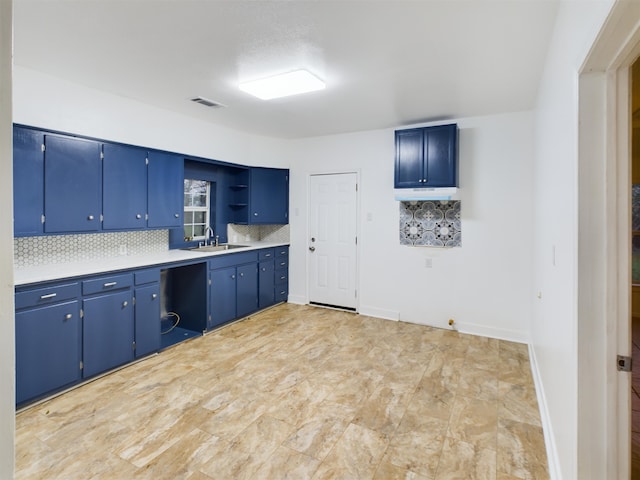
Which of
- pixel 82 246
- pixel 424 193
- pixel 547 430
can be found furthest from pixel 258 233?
pixel 547 430

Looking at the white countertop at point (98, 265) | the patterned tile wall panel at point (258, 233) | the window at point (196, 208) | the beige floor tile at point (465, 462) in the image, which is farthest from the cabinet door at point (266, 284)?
the beige floor tile at point (465, 462)

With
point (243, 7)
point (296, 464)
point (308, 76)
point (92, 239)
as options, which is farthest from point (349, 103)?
point (296, 464)

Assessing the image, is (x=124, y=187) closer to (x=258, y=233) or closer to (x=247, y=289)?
(x=247, y=289)

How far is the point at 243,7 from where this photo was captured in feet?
6.58

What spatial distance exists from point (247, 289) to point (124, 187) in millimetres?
2016

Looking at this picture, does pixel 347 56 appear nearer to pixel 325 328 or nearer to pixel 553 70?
pixel 553 70

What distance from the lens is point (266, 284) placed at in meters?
5.11

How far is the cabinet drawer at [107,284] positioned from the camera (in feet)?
9.53

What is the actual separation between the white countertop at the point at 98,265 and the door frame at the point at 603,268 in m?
3.32

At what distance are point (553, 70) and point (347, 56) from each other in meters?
1.36

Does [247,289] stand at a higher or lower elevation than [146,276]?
lower

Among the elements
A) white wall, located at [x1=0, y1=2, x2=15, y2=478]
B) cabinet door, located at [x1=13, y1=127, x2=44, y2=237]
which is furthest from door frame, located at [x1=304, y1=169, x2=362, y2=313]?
white wall, located at [x1=0, y1=2, x2=15, y2=478]

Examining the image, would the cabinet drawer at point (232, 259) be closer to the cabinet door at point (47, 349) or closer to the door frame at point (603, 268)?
the cabinet door at point (47, 349)

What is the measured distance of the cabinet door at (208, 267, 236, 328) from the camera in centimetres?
420
